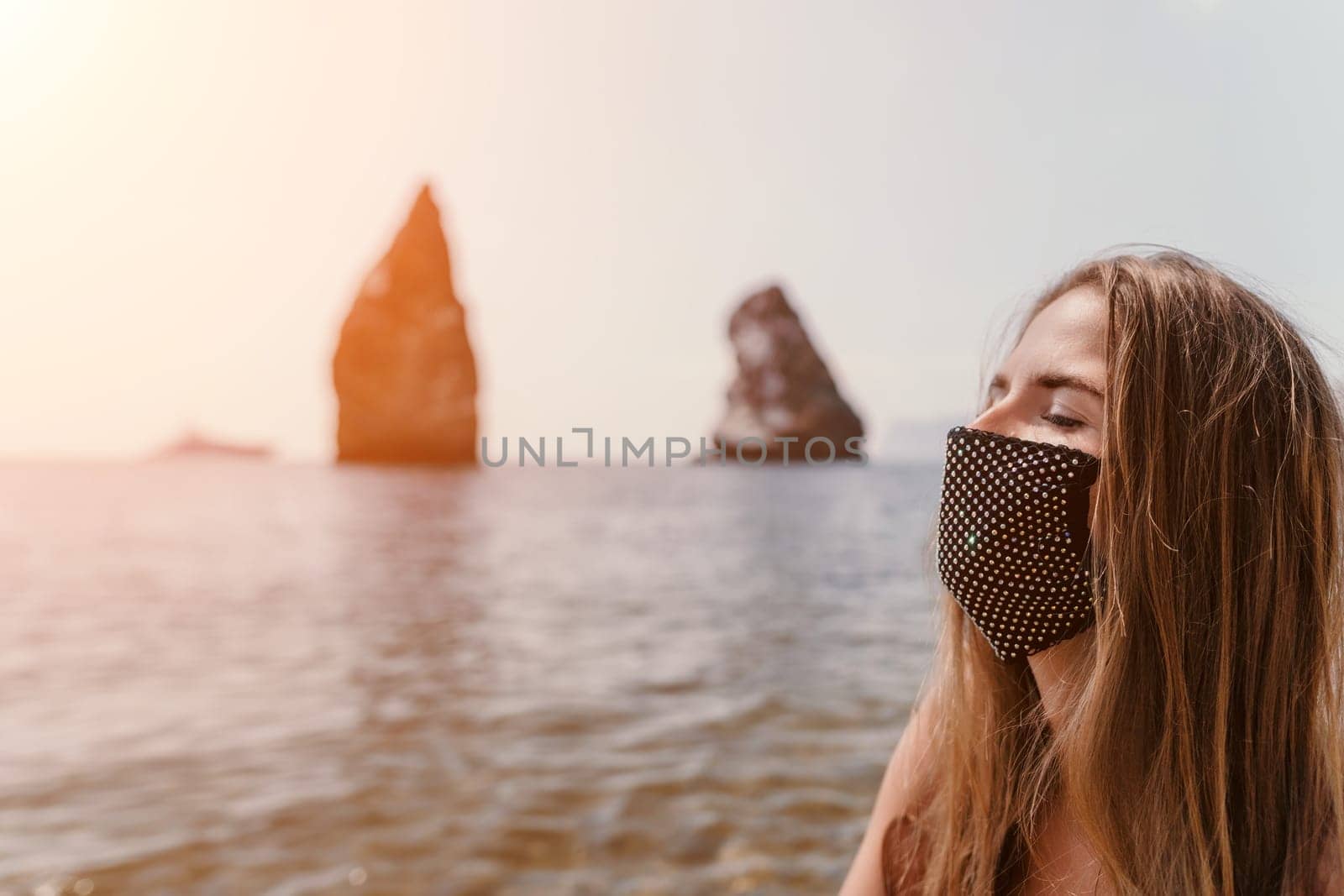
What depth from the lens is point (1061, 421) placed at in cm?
176

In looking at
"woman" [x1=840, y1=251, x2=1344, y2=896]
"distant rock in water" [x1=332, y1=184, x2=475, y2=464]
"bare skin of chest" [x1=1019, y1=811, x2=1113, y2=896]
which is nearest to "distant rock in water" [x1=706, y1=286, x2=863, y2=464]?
"distant rock in water" [x1=332, y1=184, x2=475, y2=464]

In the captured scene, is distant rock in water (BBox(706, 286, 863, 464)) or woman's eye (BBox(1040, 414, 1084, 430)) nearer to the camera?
woman's eye (BBox(1040, 414, 1084, 430))

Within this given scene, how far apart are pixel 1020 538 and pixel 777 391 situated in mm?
73738

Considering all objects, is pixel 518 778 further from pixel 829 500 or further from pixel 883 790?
pixel 829 500

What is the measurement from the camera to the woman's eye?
5.69 ft

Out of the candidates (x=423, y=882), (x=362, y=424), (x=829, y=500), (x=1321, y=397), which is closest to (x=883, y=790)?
(x=1321, y=397)

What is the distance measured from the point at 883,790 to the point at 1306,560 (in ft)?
3.12

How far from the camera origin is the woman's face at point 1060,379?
1698 millimetres

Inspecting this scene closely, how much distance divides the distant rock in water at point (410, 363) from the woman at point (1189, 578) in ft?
264

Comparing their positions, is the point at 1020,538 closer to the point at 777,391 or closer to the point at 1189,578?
the point at 1189,578

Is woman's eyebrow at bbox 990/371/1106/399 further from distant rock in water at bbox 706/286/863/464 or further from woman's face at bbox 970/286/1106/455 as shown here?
distant rock in water at bbox 706/286/863/464

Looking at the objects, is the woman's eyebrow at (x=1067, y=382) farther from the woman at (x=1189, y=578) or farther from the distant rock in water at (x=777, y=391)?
the distant rock in water at (x=777, y=391)

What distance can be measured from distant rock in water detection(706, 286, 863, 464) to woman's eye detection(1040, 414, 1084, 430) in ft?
234

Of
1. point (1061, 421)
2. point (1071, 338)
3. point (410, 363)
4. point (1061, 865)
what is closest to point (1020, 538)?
point (1061, 421)
